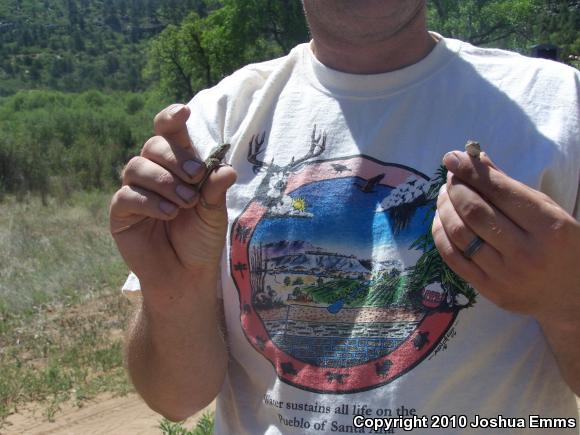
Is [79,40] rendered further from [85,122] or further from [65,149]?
[65,149]

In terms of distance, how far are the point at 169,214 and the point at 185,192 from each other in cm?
6

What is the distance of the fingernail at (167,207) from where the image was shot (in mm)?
1491

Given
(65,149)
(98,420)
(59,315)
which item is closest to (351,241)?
(98,420)

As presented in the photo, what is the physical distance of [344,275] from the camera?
5.21ft

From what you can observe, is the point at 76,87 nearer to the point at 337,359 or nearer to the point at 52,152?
the point at 52,152

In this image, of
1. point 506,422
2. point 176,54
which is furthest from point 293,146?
point 176,54

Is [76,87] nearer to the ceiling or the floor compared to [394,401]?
nearer to the floor

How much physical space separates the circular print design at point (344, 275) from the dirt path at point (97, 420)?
353 centimetres

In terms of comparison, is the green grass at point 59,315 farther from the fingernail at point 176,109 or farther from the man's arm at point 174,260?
the fingernail at point 176,109

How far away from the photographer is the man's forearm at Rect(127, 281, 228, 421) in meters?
1.75

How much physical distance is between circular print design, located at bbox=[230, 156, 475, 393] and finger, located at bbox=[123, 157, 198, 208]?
0.25 metres

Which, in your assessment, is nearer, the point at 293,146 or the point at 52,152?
the point at 293,146

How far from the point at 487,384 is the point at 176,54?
28.4m

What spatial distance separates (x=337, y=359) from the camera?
1.56 meters
